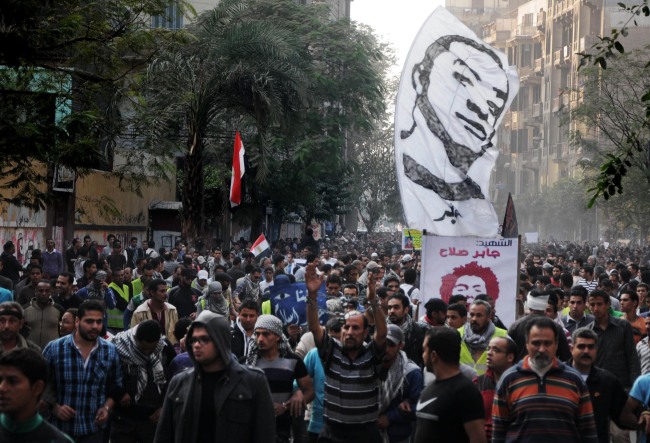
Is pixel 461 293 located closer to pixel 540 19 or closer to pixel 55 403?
pixel 55 403

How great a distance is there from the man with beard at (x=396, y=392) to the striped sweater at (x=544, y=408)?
1783 millimetres

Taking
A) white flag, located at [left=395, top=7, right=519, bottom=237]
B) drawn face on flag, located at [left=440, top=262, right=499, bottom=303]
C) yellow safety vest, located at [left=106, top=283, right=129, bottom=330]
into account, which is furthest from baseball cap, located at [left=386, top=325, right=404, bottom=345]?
yellow safety vest, located at [left=106, top=283, right=129, bottom=330]

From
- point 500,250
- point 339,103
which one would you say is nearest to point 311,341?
point 500,250

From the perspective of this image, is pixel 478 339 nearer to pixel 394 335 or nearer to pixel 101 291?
pixel 394 335

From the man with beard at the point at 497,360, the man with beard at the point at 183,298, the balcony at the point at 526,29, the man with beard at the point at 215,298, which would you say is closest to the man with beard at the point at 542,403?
the man with beard at the point at 497,360

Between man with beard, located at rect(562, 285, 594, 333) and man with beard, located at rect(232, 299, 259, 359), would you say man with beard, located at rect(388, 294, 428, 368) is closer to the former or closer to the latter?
man with beard, located at rect(232, 299, 259, 359)

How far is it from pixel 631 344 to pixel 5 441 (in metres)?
6.33

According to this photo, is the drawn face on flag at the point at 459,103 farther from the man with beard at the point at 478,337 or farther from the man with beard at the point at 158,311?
the man with beard at the point at 478,337

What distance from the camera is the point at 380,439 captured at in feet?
26.1

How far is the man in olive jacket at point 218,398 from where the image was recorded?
227 inches

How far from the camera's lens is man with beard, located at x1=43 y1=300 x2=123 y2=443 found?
7.70 metres

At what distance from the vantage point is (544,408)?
20.8 feet

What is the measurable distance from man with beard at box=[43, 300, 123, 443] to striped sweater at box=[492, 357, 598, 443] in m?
2.73

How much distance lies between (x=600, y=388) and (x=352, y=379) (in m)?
1.57
